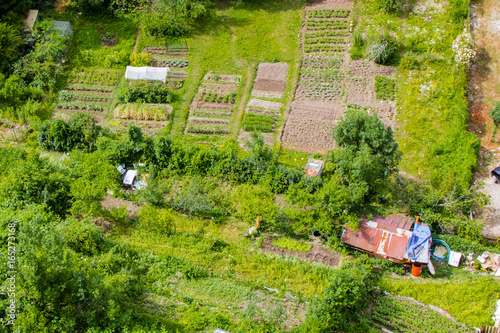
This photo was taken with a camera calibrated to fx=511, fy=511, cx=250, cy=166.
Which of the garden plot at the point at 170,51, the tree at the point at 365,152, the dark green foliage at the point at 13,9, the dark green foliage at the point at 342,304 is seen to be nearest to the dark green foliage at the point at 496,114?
the tree at the point at 365,152

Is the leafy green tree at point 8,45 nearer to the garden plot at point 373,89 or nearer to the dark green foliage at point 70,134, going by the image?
the dark green foliage at point 70,134

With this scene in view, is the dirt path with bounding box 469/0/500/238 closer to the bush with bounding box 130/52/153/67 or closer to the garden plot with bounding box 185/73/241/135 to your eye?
the garden plot with bounding box 185/73/241/135

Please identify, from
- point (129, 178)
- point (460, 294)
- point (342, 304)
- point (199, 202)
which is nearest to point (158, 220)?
point (199, 202)

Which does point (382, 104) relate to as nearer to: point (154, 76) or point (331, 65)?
point (331, 65)

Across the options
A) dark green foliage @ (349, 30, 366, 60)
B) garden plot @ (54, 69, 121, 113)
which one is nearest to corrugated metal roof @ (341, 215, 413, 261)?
dark green foliage @ (349, 30, 366, 60)

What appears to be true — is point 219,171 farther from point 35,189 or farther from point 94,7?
point 94,7

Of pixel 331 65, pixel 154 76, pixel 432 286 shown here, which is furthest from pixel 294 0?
pixel 432 286
